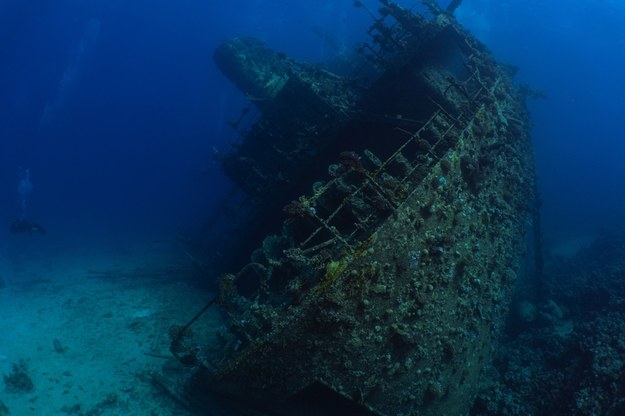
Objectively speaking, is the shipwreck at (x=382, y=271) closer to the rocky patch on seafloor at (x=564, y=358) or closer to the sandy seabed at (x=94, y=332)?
the sandy seabed at (x=94, y=332)

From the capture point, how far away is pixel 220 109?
89.6 meters

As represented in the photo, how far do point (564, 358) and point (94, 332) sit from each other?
500 inches

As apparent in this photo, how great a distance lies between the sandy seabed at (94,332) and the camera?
8.90 meters

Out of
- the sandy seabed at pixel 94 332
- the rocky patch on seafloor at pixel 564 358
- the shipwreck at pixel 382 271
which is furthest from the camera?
the sandy seabed at pixel 94 332

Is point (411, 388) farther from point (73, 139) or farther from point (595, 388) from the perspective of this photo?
point (73, 139)

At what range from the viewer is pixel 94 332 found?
11859 mm

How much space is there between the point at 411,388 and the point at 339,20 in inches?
3510

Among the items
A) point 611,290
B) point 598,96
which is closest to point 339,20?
point 598,96

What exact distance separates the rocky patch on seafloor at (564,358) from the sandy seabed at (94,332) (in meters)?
6.83

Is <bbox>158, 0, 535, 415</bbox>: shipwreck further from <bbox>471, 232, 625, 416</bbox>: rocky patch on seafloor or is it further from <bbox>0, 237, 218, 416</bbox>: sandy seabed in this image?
<bbox>471, 232, 625, 416</bbox>: rocky patch on seafloor

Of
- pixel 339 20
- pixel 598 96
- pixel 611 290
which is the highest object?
pixel 598 96

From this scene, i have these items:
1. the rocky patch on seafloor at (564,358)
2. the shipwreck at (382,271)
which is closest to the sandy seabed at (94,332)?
the shipwreck at (382,271)

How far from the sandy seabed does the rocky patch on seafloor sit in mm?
6828

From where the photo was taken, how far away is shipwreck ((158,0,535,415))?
17.9 feet
